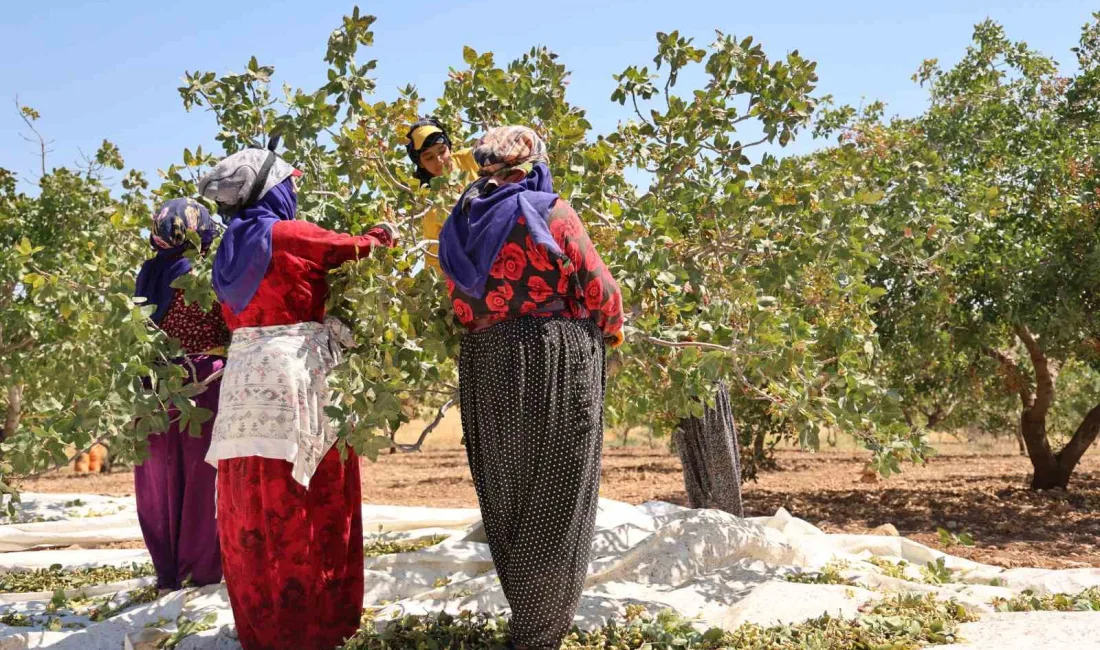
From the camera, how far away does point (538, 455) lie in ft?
10.8

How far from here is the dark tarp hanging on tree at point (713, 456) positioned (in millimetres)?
6203

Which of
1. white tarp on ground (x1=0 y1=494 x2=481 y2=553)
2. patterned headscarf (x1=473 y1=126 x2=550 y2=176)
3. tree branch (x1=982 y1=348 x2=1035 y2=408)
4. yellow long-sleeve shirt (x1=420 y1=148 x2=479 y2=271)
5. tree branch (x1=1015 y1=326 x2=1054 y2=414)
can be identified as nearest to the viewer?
patterned headscarf (x1=473 y1=126 x2=550 y2=176)

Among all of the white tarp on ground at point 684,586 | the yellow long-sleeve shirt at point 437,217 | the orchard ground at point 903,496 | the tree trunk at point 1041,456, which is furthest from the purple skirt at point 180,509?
the tree trunk at point 1041,456

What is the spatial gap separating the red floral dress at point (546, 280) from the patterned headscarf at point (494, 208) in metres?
0.03

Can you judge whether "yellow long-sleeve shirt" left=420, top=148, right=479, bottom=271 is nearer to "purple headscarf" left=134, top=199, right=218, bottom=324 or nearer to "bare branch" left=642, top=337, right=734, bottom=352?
"bare branch" left=642, top=337, right=734, bottom=352

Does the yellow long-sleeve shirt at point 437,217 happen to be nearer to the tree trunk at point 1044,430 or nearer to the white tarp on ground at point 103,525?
the white tarp on ground at point 103,525

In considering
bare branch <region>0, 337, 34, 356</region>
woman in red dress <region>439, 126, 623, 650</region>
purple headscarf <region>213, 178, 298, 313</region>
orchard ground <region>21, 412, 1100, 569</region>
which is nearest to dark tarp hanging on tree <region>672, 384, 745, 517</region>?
orchard ground <region>21, 412, 1100, 569</region>

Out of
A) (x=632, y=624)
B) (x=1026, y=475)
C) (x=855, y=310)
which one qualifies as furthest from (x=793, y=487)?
(x=632, y=624)

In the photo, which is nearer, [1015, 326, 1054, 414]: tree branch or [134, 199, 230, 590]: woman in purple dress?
[134, 199, 230, 590]: woman in purple dress

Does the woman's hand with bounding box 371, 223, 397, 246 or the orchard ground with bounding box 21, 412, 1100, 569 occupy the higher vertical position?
the woman's hand with bounding box 371, 223, 397, 246

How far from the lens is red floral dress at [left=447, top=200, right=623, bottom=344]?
322 centimetres

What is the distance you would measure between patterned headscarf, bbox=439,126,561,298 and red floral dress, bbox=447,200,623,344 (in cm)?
3

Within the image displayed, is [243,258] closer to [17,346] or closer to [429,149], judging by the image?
[429,149]

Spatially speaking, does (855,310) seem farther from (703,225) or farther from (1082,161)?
(1082,161)
